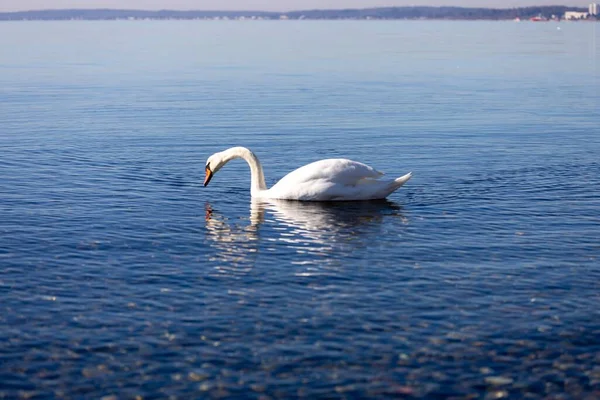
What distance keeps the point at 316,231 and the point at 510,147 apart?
12.6m

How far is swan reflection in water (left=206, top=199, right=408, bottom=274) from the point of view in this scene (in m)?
17.6

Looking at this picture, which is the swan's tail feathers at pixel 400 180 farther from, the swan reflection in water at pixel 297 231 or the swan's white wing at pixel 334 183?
the swan reflection in water at pixel 297 231

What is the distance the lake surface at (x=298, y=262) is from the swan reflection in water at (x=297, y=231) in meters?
0.06

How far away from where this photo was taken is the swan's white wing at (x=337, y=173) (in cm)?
2211

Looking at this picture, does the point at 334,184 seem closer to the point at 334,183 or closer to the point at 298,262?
the point at 334,183

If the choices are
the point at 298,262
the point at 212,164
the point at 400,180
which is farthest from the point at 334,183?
the point at 298,262

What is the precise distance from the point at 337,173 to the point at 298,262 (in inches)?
211

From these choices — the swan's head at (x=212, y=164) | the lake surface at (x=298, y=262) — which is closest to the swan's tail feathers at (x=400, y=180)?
the lake surface at (x=298, y=262)

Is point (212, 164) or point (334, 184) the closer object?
point (334, 184)

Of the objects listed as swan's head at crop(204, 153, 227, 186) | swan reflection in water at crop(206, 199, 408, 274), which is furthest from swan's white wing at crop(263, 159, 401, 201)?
swan's head at crop(204, 153, 227, 186)

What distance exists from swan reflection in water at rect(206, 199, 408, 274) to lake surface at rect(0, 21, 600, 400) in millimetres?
64

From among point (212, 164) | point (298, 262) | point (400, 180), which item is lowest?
point (298, 262)

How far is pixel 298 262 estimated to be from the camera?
56.0 feet

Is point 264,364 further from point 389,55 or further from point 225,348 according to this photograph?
point 389,55
